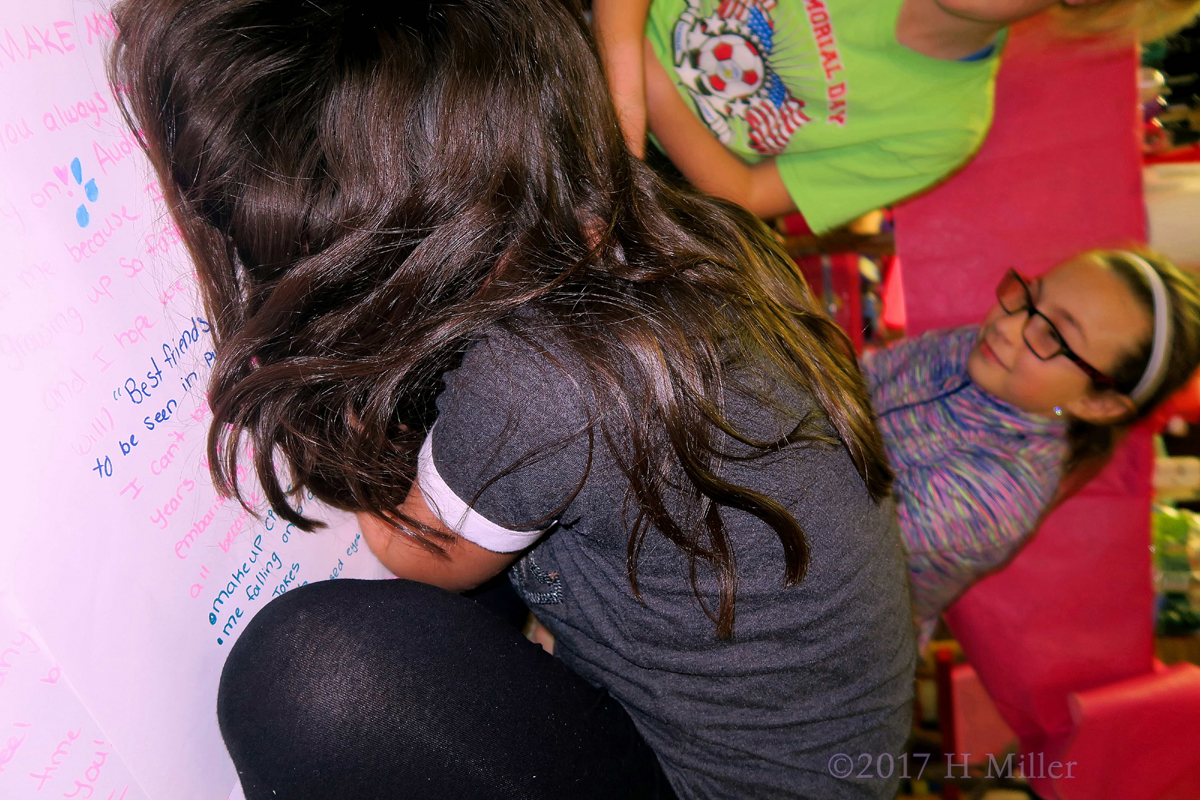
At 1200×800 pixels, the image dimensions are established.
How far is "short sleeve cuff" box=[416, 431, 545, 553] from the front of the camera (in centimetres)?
56

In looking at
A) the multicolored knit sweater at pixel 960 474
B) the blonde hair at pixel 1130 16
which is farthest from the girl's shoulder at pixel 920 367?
the blonde hair at pixel 1130 16

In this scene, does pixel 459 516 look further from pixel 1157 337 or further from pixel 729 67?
pixel 1157 337

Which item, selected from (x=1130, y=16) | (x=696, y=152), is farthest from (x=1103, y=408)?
(x=696, y=152)

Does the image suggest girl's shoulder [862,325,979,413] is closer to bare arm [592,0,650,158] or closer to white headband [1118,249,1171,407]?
white headband [1118,249,1171,407]

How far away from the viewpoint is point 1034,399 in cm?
101

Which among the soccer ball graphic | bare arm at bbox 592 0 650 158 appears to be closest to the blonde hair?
the soccer ball graphic

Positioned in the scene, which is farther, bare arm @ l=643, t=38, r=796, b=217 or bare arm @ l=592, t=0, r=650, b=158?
bare arm @ l=643, t=38, r=796, b=217

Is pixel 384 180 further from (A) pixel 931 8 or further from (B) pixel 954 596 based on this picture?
(B) pixel 954 596

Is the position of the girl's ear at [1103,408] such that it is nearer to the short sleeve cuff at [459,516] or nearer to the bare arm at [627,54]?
the bare arm at [627,54]

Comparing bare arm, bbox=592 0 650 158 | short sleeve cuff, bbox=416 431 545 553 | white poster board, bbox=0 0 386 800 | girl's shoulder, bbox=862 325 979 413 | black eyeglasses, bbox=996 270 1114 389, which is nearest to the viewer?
white poster board, bbox=0 0 386 800

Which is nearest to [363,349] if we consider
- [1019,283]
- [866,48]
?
[866,48]

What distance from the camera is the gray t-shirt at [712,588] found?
0.51 m

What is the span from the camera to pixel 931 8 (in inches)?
36.9

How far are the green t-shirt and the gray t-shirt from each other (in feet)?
2.01
